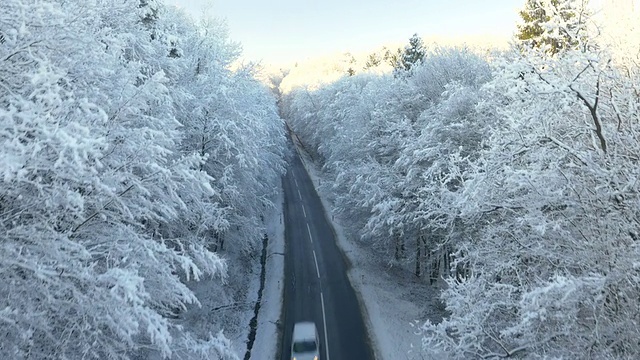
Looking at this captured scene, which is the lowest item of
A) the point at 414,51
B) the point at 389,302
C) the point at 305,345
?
the point at 305,345

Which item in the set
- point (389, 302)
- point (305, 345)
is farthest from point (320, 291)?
point (305, 345)

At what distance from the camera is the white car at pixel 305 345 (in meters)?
15.0

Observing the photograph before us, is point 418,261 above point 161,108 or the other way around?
the other way around

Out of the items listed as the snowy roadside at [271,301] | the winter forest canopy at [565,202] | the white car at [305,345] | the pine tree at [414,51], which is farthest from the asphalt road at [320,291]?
the pine tree at [414,51]

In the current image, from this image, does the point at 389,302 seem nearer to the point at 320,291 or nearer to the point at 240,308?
the point at 320,291

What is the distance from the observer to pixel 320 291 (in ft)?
71.4

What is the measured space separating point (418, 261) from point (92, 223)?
2087cm

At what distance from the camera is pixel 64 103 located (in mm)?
6168

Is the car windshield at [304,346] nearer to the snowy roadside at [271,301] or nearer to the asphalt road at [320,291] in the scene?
the asphalt road at [320,291]

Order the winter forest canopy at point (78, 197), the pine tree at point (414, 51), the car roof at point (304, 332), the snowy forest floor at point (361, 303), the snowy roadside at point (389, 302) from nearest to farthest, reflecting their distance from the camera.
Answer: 1. the winter forest canopy at point (78, 197)
2. the car roof at point (304, 332)
3. the snowy forest floor at point (361, 303)
4. the snowy roadside at point (389, 302)
5. the pine tree at point (414, 51)

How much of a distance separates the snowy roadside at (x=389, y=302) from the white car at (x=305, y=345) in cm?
274

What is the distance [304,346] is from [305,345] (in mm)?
54

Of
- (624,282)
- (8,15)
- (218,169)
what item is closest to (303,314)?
(218,169)

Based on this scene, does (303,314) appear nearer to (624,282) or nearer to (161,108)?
(161,108)
